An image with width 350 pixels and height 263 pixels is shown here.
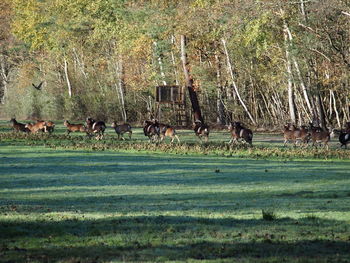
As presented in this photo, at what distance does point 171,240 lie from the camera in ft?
44.1

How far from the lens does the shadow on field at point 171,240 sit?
39.8 feet

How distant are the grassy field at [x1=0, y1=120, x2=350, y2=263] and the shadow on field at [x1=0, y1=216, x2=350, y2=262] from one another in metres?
0.01

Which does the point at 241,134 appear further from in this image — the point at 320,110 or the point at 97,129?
the point at 320,110

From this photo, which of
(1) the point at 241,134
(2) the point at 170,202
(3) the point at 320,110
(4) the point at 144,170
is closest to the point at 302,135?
(1) the point at 241,134

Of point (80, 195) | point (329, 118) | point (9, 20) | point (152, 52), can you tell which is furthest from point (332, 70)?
point (9, 20)

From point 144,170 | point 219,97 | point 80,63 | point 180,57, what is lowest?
point 144,170

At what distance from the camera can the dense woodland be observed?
2051 inches

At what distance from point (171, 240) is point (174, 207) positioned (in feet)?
17.0

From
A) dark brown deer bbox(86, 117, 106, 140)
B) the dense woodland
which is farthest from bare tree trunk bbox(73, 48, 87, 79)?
dark brown deer bbox(86, 117, 106, 140)

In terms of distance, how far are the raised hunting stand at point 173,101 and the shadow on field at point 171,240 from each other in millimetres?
48150

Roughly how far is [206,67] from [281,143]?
2302cm

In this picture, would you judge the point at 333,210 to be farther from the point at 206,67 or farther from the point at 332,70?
the point at 206,67

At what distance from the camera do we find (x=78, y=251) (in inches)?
492

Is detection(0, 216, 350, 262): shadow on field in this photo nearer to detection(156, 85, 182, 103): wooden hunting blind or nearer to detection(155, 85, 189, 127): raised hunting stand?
detection(156, 85, 182, 103): wooden hunting blind
